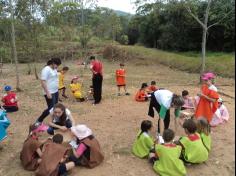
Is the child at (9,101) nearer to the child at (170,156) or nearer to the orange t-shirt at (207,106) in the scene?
the orange t-shirt at (207,106)

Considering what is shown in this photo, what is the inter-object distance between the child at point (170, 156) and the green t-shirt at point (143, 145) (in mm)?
545

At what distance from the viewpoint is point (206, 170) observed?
5719 millimetres

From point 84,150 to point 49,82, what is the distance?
2.39 metres

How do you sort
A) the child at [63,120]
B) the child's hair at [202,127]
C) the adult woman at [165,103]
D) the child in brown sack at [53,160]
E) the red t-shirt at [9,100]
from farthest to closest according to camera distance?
the red t-shirt at [9,100] < the child at [63,120] < the adult woman at [165,103] < the child's hair at [202,127] < the child in brown sack at [53,160]

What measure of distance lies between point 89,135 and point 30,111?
4.29 meters

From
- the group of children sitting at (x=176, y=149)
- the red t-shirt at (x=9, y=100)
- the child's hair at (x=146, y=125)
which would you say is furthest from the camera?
the red t-shirt at (x=9, y=100)

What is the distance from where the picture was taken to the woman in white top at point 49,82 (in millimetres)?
7359

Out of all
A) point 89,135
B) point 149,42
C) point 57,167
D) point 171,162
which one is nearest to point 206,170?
point 171,162

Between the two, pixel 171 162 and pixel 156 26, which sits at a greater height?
pixel 156 26

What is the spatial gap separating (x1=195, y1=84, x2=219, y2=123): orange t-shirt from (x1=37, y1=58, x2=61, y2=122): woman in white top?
320cm

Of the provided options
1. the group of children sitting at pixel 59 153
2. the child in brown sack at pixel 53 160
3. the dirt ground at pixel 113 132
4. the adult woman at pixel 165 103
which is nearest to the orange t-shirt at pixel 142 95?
the dirt ground at pixel 113 132

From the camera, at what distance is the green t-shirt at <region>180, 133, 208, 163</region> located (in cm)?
562

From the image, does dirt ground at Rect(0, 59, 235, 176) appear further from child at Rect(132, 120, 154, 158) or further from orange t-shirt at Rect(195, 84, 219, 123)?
orange t-shirt at Rect(195, 84, 219, 123)

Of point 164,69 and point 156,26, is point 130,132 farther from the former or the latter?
point 156,26
